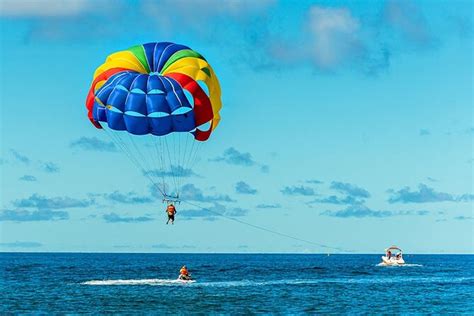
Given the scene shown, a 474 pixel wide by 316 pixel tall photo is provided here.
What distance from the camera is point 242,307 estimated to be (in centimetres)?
4694

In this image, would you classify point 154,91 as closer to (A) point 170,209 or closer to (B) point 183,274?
(A) point 170,209

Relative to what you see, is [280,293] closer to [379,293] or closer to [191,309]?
[379,293]

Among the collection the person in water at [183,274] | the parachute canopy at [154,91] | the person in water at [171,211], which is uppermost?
the parachute canopy at [154,91]

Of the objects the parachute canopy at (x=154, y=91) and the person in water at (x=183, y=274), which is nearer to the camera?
the parachute canopy at (x=154, y=91)

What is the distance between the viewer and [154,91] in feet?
131

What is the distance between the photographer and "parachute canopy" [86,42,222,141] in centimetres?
3997

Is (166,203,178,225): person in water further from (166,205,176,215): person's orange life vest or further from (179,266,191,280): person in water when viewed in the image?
(179,266,191,280): person in water

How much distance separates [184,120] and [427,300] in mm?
22996

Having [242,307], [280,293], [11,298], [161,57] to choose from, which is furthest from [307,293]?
[161,57]

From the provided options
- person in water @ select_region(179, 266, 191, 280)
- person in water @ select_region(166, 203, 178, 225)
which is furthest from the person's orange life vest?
person in water @ select_region(179, 266, 191, 280)

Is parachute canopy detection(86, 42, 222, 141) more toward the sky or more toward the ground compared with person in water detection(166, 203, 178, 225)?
more toward the sky

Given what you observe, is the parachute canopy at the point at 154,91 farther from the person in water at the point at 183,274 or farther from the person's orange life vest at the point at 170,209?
the person in water at the point at 183,274

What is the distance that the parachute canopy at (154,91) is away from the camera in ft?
131

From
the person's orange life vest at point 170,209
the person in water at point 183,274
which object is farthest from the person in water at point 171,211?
the person in water at point 183,274
